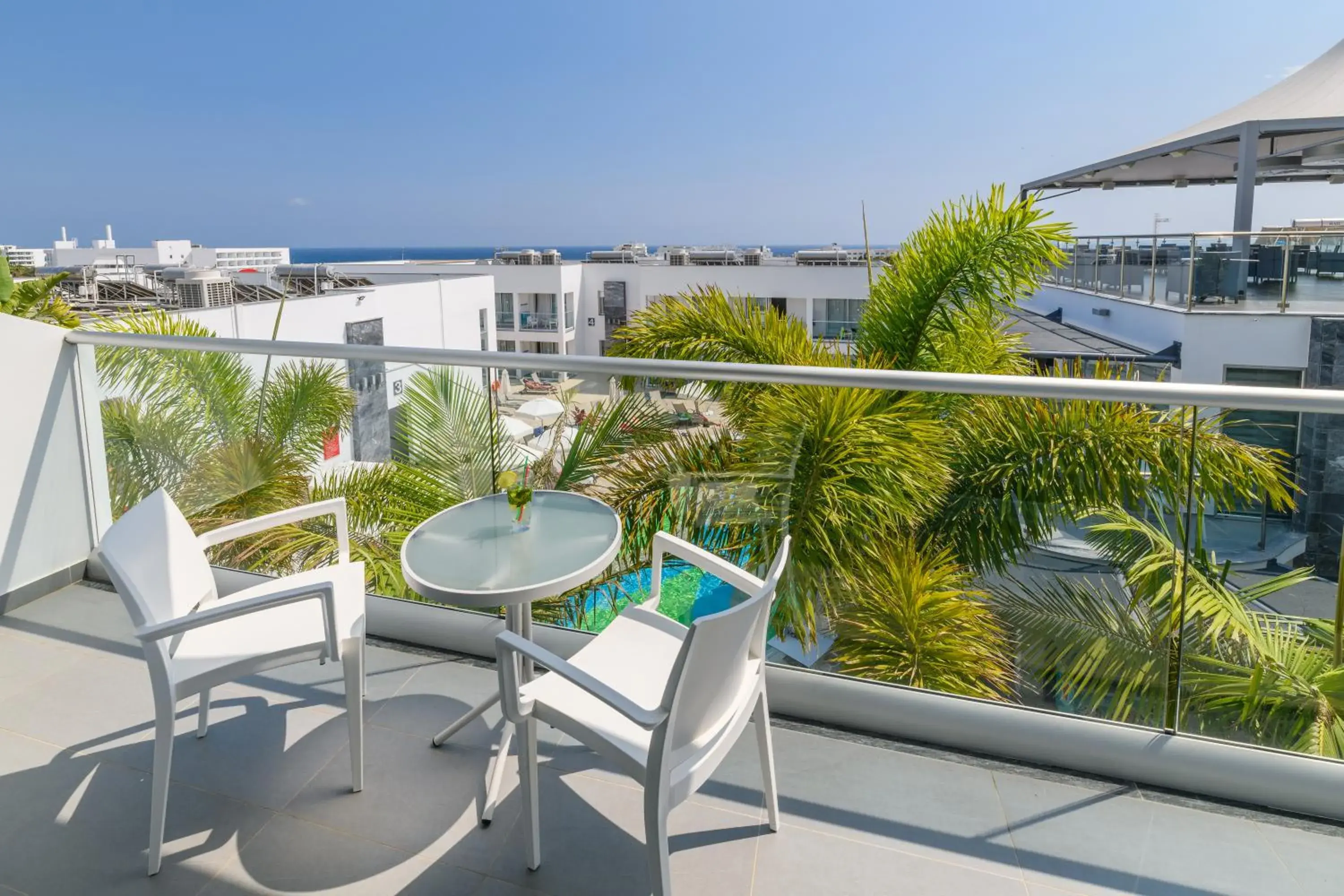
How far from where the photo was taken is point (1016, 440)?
2652 mm

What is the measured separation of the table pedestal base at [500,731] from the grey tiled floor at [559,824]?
0.04m

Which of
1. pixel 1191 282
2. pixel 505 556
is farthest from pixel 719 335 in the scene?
pixel 1191 282

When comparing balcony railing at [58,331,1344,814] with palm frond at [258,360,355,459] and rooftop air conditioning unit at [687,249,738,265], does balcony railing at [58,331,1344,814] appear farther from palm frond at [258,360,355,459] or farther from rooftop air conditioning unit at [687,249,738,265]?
rooftop air conditioning unit at [687,249,738,265]

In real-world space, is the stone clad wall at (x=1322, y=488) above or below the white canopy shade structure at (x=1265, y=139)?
below

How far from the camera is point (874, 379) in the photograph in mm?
2629

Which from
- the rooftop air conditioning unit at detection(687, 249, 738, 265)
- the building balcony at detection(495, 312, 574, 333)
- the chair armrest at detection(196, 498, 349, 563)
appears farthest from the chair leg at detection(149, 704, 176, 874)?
the building balcony at detection(495, 312, 574, 333)

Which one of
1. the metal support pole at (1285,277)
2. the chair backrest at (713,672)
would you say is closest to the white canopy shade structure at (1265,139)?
the metal support pole at (1285,277)

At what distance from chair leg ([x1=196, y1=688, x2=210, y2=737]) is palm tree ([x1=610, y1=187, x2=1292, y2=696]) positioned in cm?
148

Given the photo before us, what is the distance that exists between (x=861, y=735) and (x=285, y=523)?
6.34 ft

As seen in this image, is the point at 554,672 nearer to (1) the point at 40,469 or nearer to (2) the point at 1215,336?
(1) the point at 40,469

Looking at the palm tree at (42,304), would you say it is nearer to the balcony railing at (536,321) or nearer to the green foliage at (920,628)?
the green foliage at (920,628)

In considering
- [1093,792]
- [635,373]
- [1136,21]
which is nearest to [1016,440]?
[1093,792]

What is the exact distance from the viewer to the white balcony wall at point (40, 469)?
12.0ft

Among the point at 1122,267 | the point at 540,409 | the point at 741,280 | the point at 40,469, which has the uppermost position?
the point at 741,280
